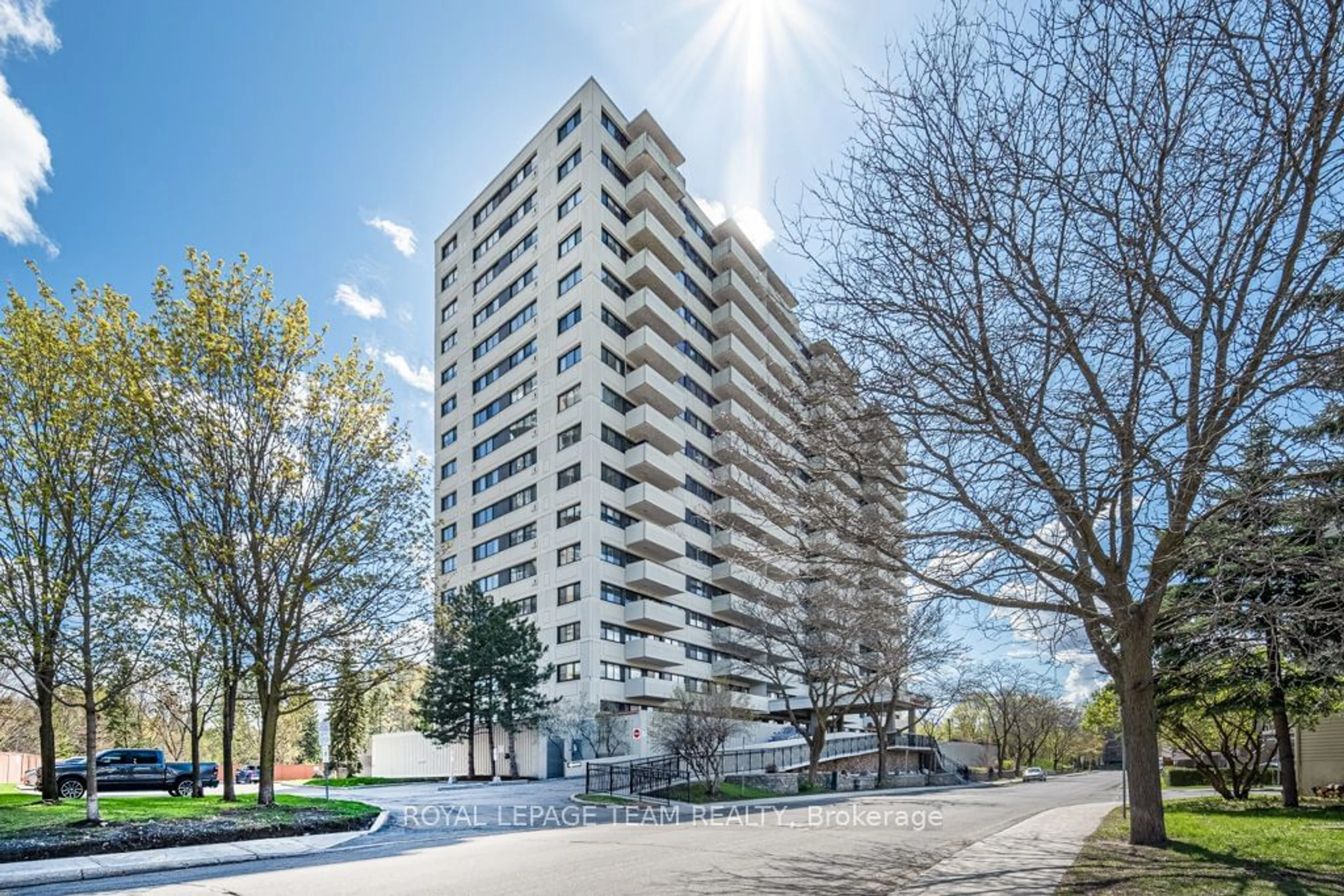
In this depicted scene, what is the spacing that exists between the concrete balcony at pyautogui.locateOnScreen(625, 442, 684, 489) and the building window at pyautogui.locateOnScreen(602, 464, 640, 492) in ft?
1.22

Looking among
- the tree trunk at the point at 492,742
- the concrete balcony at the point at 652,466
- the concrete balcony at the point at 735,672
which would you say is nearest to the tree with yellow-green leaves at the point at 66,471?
the tree trunk at the point at 492,742

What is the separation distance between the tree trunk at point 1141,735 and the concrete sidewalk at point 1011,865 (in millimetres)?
1049

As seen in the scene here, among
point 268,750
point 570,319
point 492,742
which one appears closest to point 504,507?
point 570,319

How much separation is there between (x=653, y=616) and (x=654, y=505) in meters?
6.86

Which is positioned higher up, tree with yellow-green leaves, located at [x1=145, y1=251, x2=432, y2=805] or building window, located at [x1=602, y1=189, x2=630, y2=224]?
building window, located at [x1=602, y1=189, x2=630, y2=224]

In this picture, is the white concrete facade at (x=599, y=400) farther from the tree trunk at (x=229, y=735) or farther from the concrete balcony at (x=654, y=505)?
the tree trunk at (x=229, y=735)

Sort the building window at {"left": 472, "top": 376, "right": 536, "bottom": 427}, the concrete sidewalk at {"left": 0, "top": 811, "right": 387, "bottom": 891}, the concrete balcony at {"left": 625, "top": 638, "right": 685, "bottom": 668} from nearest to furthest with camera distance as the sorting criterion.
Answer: the concrete sidewalk at {"left": 0, "top": 811, "right": 387, "bottom": 891}
the concrete balcony at {"left": 625, "top": 638, "right": 685, "bottom": 668}
the building window at {"left": 472, "top": 376, "right": 536, "bottom": 427}

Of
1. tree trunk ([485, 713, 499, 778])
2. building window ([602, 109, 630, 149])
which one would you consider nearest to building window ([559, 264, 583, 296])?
building window ([602, 109, 630, 149])

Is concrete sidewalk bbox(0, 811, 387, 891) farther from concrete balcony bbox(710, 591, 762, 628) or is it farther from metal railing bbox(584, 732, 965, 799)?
concrete balcony bbox(710, 591, 762, 628)

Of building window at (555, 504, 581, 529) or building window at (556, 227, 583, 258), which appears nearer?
building window at (555, 504, 581, 529)

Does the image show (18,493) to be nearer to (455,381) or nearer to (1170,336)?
(1170,336)

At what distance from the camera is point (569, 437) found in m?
54.5

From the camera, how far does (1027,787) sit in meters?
49.4

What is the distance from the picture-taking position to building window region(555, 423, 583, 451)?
53.7 m
